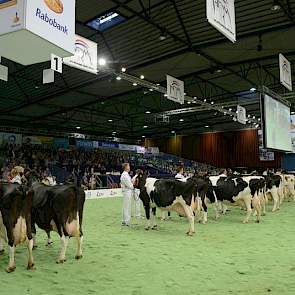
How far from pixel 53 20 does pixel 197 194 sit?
560cm

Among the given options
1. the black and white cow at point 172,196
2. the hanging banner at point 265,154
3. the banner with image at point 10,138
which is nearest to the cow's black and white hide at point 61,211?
the black and white cow at point 172,196

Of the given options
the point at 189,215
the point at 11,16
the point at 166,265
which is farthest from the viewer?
the point at 189,215

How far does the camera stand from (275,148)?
11.8 m

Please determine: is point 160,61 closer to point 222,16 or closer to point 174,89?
point 174,89

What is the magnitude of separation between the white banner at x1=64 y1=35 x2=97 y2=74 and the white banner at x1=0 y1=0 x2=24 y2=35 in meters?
4.10

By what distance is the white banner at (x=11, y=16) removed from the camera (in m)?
3.94

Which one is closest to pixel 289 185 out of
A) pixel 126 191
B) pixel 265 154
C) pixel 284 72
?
pixel 284 72

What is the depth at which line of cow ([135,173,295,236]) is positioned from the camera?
7.42 metres

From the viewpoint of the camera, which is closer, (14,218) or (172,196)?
(14,218)

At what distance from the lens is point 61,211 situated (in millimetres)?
5043

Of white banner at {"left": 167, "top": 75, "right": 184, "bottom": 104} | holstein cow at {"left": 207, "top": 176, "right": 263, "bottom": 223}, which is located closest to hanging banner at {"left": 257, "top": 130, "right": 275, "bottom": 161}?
white banner at {"left": 167, "top": 75, "right": 184, "bottom": 104}

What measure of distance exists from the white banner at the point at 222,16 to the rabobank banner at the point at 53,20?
232cm

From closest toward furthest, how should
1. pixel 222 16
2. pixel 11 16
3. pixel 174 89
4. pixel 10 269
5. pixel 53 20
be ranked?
1. pixel 11 16
2. pixel 53 20
3. pixel 10 269
4. pixel 222 16
5. pixel 174 89

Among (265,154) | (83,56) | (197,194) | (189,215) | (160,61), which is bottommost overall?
(189,215)
